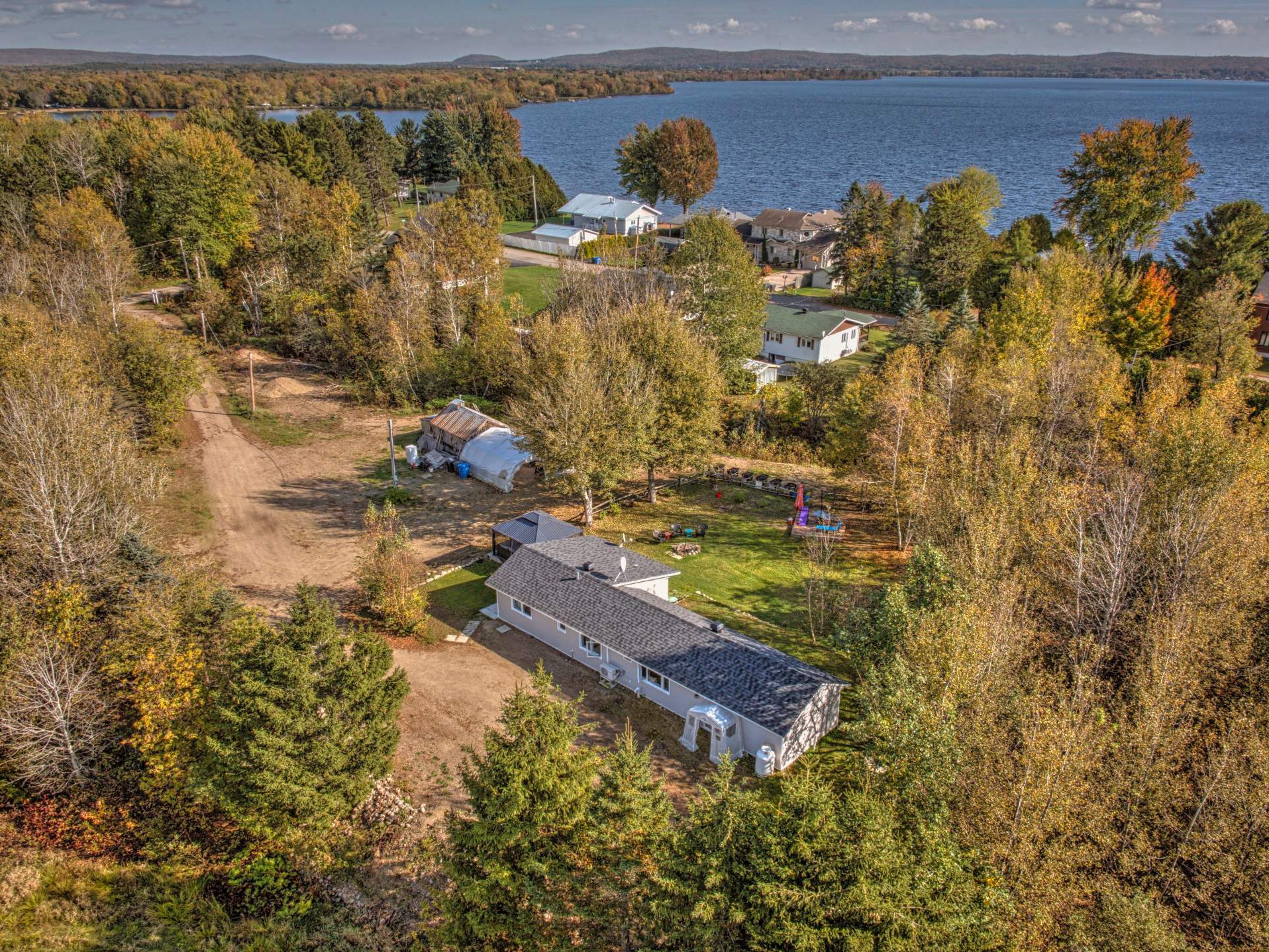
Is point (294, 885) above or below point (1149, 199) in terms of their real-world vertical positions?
below

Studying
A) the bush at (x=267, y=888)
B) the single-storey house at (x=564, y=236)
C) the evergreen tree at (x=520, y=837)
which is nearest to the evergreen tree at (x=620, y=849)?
the evergreen tree at (x=520, y=837)

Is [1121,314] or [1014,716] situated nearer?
[1014,716]

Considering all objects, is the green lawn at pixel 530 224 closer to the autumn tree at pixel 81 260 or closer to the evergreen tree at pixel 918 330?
the autumn tree at pixel 81 260

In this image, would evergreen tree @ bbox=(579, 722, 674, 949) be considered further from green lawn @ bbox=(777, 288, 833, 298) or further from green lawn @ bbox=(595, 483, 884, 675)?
green lawn @ bbox=(777, 288, 833, 298)

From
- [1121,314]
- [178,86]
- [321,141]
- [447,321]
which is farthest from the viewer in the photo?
[178,86]

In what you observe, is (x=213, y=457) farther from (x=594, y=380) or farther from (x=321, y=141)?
(x=321, y=141)

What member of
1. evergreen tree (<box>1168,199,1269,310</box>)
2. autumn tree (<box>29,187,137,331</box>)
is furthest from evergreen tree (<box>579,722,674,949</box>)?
evergreen tree (<box>1168,199,1269,310</box>)

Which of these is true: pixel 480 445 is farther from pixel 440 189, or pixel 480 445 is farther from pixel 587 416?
pixel 440 189

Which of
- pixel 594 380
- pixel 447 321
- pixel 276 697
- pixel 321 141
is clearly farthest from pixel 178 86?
pixel 276 697
